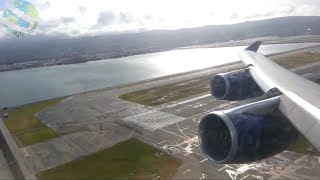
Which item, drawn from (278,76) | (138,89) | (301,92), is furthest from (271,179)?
(138,89)

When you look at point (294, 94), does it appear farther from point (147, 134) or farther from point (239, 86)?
point (147, 134)

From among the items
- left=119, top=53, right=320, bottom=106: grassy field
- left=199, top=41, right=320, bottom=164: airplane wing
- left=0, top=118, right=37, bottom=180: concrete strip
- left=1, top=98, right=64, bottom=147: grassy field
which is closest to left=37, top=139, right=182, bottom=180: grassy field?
left=0, top=118, right=37, bottom=180: concrete strip

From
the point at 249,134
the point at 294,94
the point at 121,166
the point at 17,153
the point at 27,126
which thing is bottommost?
the point at 121,166

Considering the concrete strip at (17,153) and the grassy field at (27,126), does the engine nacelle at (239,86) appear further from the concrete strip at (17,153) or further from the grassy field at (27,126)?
the grassy field at (27,126)

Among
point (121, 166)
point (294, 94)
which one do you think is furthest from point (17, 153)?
point (294, 94)

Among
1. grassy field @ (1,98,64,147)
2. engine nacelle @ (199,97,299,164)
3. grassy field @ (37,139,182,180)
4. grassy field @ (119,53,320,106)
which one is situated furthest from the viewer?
grassy field @ (119,53,320,106)

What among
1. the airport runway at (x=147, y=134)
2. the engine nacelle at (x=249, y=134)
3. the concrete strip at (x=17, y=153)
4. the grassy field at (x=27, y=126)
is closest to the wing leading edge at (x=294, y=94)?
the engine nacelle at (x=249, y=134)

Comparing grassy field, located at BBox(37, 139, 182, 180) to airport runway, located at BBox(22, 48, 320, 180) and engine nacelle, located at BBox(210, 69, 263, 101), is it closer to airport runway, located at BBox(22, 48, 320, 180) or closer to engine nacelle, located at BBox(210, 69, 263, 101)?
airport runway, located at BBox(22, 48, 320, 180)
